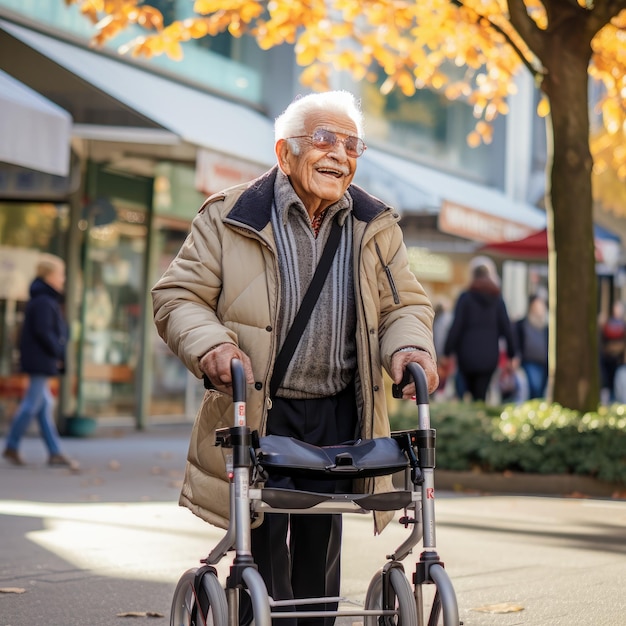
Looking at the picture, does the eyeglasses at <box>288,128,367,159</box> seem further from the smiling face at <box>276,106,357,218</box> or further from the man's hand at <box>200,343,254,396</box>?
the man's hand at <box>200,343,254,396</box>

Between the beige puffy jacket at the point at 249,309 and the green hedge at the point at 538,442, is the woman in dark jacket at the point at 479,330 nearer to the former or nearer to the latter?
the green hedge at the point at 538,442

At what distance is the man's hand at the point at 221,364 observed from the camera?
3.82m

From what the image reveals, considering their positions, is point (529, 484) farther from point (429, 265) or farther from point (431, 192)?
point (429, 265)

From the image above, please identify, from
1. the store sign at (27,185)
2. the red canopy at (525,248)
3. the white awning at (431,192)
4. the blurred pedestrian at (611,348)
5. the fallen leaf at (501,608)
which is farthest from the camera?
the blurred pedestrian at (611,348)

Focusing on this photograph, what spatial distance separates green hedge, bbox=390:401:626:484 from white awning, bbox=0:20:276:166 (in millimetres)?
4818

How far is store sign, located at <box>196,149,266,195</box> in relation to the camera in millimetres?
14867

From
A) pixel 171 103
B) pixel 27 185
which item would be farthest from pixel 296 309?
pixel 171 103

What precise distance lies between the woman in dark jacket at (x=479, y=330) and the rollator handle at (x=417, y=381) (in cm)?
1056

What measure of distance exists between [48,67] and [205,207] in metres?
9.99

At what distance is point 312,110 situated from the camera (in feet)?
13.8

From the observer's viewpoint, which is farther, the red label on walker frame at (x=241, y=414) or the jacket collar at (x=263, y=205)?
the jacket collar at (x=263, y=205)

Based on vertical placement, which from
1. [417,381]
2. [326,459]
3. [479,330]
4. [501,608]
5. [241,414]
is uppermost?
[479,330]

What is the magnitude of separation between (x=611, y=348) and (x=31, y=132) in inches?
468

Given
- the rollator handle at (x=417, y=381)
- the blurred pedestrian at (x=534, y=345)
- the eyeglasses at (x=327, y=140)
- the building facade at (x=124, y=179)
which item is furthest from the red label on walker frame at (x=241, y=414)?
Answer: the blurred pedestrian at (x=534, y=345)
